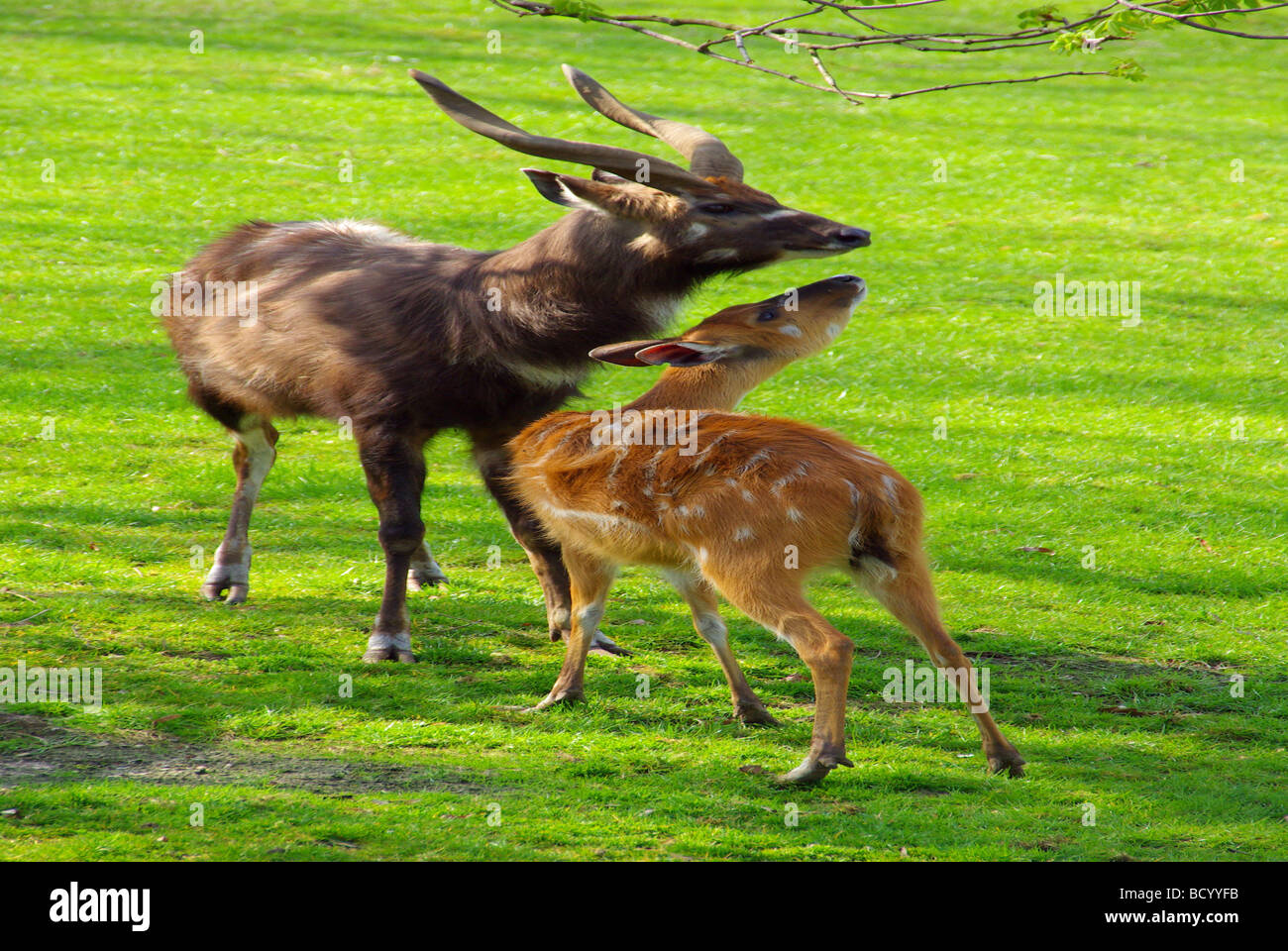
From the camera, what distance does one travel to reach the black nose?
6391 mm

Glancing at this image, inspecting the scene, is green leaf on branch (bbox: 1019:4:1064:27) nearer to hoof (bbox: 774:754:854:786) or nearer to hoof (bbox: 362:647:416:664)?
hoof (bbox: 774:754:854:786)

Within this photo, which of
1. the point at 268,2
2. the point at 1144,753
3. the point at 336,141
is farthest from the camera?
the point at 268,2

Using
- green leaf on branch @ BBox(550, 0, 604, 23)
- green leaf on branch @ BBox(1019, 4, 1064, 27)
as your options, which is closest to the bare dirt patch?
green leaf on branch @ BBox(550, 0, 604, 23)

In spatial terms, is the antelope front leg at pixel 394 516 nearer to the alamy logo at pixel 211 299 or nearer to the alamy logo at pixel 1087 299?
the alamy logo at pixel 211 299

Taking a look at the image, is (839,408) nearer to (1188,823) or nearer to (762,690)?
(762,690)

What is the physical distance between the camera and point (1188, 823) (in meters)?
5.49

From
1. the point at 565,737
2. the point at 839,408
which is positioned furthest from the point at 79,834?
the point at 839,408

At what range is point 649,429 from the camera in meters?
6.25

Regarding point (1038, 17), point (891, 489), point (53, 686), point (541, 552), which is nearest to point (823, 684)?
point (891, 489)

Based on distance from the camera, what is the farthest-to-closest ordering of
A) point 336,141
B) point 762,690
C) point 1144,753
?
point 336,141, point 762,690, point 1144,753

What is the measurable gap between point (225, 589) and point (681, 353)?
3214 millimetres

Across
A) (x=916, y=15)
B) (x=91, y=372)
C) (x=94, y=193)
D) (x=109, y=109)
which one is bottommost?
(x=91, y=372)

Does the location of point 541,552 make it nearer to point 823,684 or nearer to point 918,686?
point 918,686
